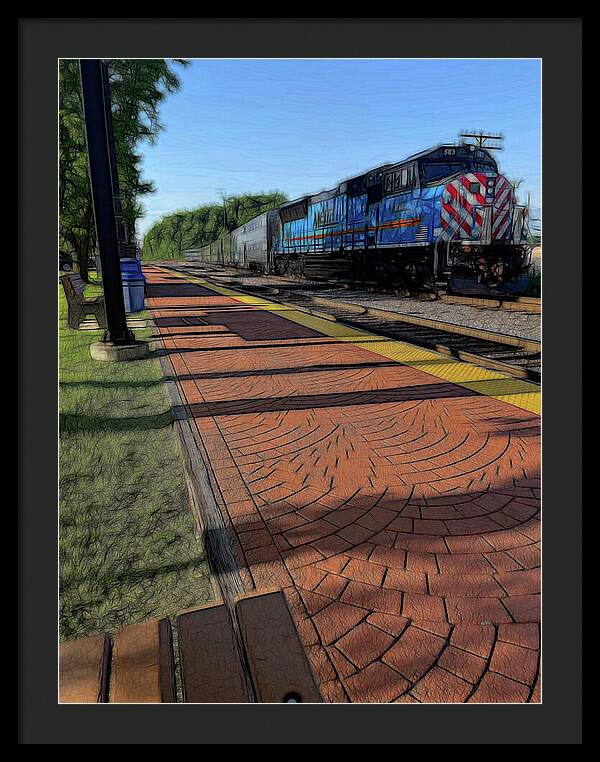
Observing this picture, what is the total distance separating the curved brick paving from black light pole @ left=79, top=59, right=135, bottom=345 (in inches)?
82.1

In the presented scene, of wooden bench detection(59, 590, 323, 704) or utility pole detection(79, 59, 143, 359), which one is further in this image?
utility pole detection(79, 59, 143, 359)

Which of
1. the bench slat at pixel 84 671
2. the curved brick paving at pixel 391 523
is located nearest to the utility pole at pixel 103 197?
the curved brick paving at pixel 391 523

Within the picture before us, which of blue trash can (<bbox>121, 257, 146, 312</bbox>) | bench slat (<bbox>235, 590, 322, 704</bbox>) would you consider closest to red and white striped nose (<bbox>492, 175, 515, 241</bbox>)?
blue trash can (<bbox>121, 257, 146, 312</bbox>)

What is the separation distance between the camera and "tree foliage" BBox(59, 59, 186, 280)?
1656 cm

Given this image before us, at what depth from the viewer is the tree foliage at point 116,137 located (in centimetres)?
1656

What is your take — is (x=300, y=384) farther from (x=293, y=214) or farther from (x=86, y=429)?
(x=293, y=214)

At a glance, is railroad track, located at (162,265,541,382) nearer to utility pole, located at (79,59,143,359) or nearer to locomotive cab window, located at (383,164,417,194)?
locomotive cab window, located at (383,164,417,194)

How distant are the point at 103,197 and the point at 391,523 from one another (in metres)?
5.80

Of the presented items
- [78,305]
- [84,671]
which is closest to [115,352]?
[78,305]

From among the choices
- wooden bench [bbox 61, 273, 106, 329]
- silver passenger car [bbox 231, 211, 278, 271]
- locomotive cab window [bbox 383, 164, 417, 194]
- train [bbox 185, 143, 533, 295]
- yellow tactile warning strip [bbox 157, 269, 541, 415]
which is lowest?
yellow tactile warning strip [bbox 157, 269, 541, 415]

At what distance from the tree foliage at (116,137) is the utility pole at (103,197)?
9147 mm

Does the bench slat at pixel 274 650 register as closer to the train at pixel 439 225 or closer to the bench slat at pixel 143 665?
the bench slat at pixel 143 665

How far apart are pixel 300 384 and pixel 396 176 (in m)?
10.4

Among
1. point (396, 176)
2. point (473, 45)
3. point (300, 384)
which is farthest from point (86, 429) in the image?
point (396, 176)
